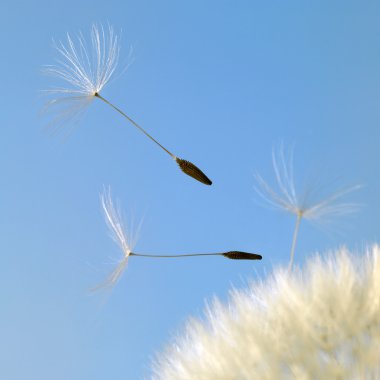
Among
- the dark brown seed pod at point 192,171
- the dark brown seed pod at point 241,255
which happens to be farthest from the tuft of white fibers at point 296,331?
the dark brown seed pod at point 192,171

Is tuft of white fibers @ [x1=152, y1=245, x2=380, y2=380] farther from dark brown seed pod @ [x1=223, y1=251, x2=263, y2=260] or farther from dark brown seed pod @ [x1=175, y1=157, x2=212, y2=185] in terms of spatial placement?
dark brown seed pod @ [x1=175, y1=157, x2=212, y2=185]

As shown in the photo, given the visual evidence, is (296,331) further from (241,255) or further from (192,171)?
(192,171)

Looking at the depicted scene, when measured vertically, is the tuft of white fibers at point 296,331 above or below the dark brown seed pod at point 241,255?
below

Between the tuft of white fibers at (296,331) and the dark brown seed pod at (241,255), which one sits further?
the dark brown seed pod at (241,255)

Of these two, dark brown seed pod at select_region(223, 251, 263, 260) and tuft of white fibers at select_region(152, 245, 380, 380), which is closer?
tuft of white fibers at select_region(152, 245, 380, 380)

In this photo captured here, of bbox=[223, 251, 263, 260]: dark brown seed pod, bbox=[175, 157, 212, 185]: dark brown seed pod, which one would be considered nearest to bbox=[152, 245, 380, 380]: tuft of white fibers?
bbox=[223, 251, 263, 260]: dark brown seed pod

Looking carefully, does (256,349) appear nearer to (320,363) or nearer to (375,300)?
(320,363)

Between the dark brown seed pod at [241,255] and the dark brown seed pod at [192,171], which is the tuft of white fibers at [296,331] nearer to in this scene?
the dark brown seed pod at [241,255]
